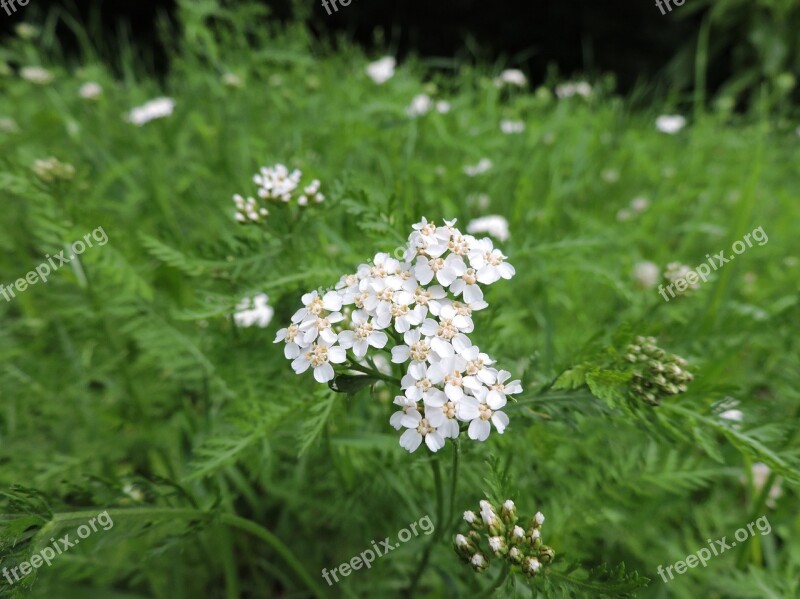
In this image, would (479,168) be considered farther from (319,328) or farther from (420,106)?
(319,328)

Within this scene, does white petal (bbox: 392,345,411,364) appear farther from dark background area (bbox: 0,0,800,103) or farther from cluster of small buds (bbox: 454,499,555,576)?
dark background area (bbox: 0,0,800,103)

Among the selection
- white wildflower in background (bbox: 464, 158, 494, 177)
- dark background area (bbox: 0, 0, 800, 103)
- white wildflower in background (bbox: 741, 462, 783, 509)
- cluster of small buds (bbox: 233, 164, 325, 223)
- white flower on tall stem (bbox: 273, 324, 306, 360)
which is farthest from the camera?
dark background area (bbox: 0, 0, 800, 103)

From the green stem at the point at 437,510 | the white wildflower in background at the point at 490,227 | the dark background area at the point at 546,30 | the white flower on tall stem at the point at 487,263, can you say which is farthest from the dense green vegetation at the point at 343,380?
the dark background area at the point at 546,30

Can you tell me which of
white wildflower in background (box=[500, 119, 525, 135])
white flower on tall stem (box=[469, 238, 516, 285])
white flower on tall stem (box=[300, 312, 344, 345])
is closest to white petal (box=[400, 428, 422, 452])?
white flower on tall stem (box=[300, 312, 344, 345])

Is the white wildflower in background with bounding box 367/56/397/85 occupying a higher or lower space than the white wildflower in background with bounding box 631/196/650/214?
higher

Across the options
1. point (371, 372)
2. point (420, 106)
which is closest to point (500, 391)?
point (371, 372)

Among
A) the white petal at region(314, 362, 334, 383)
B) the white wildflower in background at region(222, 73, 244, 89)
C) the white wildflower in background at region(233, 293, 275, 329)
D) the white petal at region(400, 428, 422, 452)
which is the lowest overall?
the white petal at region(400, 428, 422, 452)

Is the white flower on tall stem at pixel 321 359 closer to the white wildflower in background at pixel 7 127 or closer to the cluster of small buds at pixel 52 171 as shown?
the cluster of small buds at pixel 52 171

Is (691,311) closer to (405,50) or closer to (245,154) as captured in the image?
(245,154)
